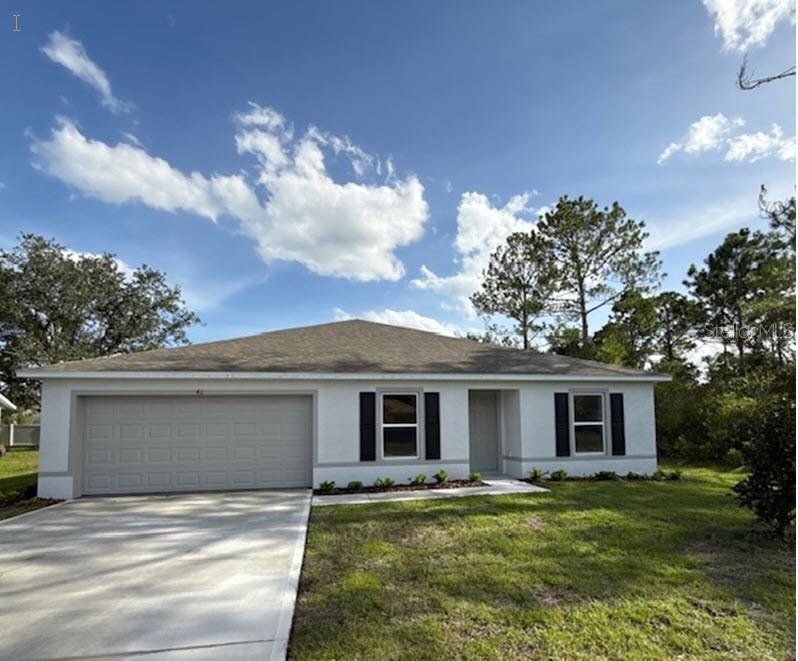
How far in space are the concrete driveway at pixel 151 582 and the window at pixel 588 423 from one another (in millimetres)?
7068

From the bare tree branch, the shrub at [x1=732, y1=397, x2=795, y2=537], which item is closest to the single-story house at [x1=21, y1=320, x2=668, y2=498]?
the shrub at [x1=732, y1=397, x2=795, y2=537]

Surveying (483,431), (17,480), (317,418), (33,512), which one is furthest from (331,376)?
(17,480)

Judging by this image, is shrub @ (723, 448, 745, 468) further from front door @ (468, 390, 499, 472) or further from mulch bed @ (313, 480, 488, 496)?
mulch bed @ (313, 480, 488, 496)

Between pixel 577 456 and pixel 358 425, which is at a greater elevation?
pixel 358 425

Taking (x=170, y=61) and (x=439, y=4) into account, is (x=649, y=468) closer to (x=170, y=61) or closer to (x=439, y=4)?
(x=439, y=4)

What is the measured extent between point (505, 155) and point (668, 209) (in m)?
4.31

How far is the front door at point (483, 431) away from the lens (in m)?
12.4

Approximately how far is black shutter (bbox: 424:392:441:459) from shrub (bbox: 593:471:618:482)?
3970mm

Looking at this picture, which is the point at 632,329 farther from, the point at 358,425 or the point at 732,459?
the point at 358,425

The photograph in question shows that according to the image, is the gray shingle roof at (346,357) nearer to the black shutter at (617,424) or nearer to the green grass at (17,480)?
the black shutter at (617,424)

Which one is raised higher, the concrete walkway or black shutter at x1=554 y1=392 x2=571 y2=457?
black shutter at x1=554 y1=392 x2=571 y2=457

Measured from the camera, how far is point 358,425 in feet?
35.3

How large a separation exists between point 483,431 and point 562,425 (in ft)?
6.38

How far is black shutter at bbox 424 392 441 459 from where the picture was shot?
11.0 m
